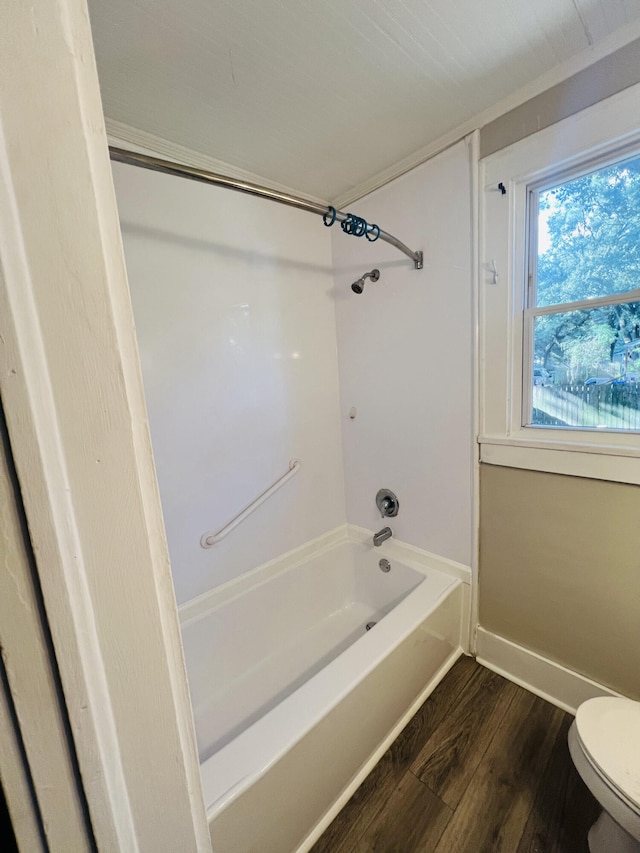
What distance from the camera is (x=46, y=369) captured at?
31 cm

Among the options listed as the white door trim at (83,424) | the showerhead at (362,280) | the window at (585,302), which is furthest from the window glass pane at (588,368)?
the white door trim at (83,424)

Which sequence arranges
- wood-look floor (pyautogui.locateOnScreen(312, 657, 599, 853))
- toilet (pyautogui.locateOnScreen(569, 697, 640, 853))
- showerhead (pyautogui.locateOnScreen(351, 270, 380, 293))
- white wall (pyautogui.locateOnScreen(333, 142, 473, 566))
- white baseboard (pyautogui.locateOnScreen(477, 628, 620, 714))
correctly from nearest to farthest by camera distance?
toilet (pyautogui.locateOnScreen(569, 697, 640, 853)) → wood-look floor (pyautogui.locateOnScreen(312, 657, 599, 853)) → white baseboard (pyautogui.locateOnScreen(477, 628, 620, 714)) → white wall (pyautogui.locateOnScreen(333, 142, 473, 566)) → showerhead (pyautogui.locateOnScreen(351, 270, 380, 293))

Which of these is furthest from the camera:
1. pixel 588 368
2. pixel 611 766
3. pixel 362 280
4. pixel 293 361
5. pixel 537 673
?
pixel 293 361

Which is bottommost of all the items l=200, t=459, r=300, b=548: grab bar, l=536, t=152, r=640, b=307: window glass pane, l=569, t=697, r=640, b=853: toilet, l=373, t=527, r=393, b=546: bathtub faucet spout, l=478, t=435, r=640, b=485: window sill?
l=569, t=697, r=640, b=853: toilet

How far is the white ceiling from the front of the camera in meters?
0.92

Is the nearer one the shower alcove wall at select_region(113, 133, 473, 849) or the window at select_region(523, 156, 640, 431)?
the window at select_region(523, 156, 640, 431)

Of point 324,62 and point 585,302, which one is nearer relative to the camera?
point 324,62

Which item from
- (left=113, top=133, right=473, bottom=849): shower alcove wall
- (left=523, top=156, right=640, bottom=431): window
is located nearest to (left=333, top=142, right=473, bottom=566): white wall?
(left=113, top=133, right=473, bottom=849): shower alcove wall

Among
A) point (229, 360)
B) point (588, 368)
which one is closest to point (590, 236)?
point (588, 368)

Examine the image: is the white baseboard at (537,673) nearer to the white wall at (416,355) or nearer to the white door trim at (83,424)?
the white wall at (416,355)

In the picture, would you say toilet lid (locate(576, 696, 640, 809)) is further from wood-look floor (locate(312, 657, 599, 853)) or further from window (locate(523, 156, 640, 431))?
window (locate(523, 156, 640, 431))

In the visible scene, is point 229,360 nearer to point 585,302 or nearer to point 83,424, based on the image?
point 83,424

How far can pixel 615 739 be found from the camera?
0.92 m

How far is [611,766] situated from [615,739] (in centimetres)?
9
